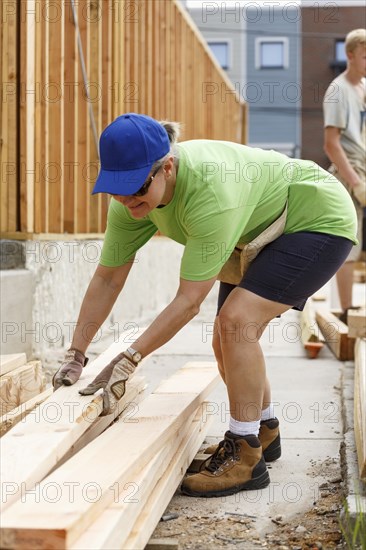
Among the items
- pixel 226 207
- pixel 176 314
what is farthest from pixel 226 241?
pixel 176 314

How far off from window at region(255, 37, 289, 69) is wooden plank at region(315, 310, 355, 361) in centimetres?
2792

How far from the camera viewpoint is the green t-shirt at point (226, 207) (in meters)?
3.11

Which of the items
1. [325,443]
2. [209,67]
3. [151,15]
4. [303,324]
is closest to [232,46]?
[209,67]

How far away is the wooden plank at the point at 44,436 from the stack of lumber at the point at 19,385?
0.44 m

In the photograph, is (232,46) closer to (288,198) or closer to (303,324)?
(303,324)

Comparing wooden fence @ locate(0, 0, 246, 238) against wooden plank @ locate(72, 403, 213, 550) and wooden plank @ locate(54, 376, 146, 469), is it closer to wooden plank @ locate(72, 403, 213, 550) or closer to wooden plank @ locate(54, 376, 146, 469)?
wooden plank @ locate(54, 376, 146, 469)

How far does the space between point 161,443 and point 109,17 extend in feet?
18.3

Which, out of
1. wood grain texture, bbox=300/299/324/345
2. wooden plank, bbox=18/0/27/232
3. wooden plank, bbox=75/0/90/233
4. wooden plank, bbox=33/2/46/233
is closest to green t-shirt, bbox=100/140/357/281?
wooden plank, bbox=18/0/27/232

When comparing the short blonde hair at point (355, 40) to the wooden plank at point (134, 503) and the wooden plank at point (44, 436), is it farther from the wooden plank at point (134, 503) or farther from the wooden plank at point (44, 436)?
the wooden plank at point (44, 436)

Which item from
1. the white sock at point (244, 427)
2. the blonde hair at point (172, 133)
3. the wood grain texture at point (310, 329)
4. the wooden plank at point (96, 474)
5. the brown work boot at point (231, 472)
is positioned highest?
the blonde hair at point (172, 133)

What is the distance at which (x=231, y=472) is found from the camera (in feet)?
11.3

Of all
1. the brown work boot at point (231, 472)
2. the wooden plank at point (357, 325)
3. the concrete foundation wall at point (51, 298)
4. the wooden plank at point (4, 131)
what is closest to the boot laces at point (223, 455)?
the brown work boot at point (231, 472)

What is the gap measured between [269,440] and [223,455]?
1.37 feet

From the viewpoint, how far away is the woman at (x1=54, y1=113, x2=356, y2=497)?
307 cm
